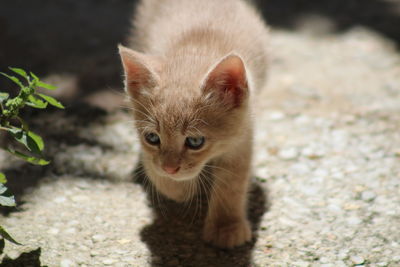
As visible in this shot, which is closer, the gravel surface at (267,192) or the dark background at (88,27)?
the gravel surface at (267,192)

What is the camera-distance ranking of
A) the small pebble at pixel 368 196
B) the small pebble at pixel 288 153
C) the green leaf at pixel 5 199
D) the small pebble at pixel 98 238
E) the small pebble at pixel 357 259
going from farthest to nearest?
the small pebble at pixel 288 153, the small pebble at pixel 368 196, the small pebble at pixel 98 238, the small pebble at pixel 357 259, the green leaf at pixel 5 199

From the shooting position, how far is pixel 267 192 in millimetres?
2932

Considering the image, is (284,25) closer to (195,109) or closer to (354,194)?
(354,194)

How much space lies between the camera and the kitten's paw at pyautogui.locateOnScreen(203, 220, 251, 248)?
2486mm

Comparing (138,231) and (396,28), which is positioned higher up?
(396,28)

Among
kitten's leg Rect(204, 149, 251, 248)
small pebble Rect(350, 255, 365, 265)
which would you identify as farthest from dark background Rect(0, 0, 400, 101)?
small pebble Rect(350, 255, 365, 265)

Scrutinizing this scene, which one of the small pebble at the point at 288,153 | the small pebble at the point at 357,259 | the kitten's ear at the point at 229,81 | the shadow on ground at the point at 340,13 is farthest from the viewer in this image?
the shadow on ground at the point at 340,13

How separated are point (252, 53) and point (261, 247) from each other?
3.84 ft

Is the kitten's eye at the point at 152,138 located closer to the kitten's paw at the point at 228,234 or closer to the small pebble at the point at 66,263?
the kitten's paw at the point at 228,234

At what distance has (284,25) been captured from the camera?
532 centimetres

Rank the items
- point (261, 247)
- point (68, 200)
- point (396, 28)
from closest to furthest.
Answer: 1. point (261, 247)
2. point (68, 200)
3. point (396, 28)

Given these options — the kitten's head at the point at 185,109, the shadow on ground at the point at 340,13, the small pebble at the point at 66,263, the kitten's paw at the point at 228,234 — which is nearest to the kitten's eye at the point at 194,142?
the kitten's head at the point at 185,109

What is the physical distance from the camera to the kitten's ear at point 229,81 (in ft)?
7.20

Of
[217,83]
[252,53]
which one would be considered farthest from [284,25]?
[217,83]
